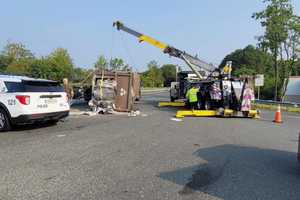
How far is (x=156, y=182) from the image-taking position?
5188 millimetres

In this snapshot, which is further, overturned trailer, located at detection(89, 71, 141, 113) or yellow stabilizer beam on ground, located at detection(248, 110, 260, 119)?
overturned trailer, located at detection(89, 71, 141, 113)

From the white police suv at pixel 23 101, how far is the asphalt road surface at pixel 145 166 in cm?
48

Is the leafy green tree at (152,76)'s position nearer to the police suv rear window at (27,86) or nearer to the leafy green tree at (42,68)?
the leafy green tree at (42,68)

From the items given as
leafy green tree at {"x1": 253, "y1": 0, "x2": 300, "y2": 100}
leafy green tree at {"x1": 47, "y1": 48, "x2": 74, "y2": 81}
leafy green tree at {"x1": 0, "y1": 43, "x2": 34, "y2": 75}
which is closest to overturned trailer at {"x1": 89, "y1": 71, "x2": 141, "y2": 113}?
leafy green tree at {"x1": 253, "y1": 0, "x2": 300, "y2": 100}

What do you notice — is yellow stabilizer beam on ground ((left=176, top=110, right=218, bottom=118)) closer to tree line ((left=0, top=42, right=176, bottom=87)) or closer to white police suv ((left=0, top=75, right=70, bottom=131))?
white police suv ((left=0, top=75, right=70, bottom=131))

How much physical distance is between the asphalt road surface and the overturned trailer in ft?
22.2

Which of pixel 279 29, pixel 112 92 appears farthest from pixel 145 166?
pixel 279 29

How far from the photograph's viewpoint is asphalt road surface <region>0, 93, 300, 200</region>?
4766mm

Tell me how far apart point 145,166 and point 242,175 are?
1771 mm

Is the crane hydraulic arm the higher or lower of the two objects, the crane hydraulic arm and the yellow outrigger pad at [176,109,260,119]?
the higher

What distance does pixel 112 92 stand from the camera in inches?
672

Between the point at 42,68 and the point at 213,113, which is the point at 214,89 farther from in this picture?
the point at 42,68

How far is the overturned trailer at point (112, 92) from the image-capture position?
55.7 feet

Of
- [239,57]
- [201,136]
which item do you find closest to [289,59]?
[201,136]
